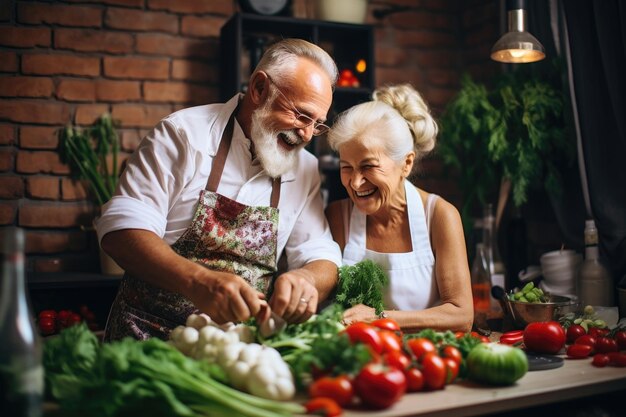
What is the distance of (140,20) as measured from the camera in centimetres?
375

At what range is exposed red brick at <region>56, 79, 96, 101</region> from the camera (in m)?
3.59

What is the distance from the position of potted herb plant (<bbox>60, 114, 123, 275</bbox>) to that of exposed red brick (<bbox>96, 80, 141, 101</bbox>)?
0.44ft

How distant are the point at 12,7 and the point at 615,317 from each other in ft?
11.0

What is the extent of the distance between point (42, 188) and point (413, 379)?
106 inches

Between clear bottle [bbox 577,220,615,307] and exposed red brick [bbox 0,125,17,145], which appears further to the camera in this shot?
exposed red brick [bbox 0,125,17,145]

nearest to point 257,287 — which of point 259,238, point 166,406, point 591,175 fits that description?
point 259,238

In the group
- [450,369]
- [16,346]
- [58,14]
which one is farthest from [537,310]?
[58,14]

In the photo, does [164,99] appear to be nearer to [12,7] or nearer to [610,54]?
[12,7]

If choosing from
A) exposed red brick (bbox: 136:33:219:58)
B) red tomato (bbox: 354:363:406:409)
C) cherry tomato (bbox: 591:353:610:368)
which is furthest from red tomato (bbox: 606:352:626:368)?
exposed red brick (bbox: 136:33:219:58)

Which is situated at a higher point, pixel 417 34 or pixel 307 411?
pixel 417 34

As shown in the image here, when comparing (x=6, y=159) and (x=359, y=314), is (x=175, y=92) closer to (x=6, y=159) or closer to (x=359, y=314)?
(x=6, y=159)

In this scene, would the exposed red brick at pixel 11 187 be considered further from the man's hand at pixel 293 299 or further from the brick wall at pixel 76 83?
the man's hand at pixel 293 299

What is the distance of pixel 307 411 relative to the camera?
55.8 inches

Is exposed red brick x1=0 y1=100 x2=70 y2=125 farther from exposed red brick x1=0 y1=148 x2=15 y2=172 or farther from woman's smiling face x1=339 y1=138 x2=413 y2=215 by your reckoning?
woman's smiling face x1=339 y1=138 x2=413 y2=215
